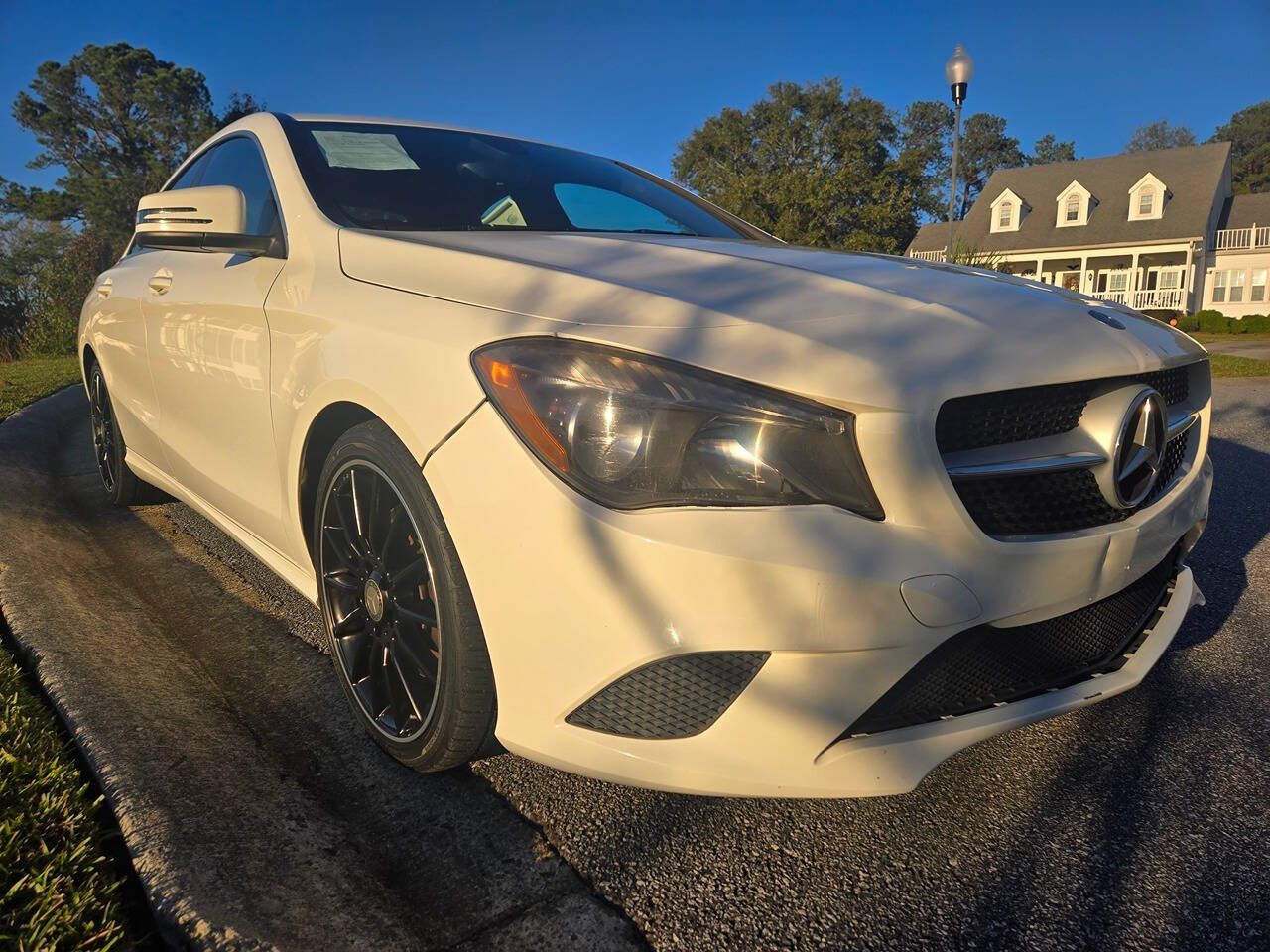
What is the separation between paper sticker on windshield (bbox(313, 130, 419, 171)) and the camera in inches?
101

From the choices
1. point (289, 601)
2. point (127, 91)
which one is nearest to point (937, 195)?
point (127, 91)

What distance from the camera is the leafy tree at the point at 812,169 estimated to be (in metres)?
35.7

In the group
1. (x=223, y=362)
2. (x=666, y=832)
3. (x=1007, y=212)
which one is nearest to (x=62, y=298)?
(x=223, y=362)

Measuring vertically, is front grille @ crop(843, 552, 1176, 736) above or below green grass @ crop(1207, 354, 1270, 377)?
above

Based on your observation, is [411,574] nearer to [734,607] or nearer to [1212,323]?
[734,607]

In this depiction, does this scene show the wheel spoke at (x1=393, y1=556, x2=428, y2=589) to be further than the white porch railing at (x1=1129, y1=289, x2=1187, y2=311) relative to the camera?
No

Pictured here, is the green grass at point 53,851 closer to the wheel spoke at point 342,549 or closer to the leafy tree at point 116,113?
the wheel spoke at point 342,549

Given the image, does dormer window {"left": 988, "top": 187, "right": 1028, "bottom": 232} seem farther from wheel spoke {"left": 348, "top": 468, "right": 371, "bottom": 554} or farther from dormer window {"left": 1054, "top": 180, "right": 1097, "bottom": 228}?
wheel spoke {"left": 348, "top": 468, "right": 371, "bottom": 554}

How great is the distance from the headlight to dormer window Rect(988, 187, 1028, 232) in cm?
4027

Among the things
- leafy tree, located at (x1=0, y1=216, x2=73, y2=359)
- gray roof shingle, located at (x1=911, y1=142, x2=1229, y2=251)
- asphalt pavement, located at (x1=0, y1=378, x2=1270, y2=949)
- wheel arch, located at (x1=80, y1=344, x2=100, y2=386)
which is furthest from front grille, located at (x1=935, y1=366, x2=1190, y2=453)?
gray roof shingle, located at (x1=911, y1=142, x2=1229, y2=251)

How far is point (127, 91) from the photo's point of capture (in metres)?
48.4

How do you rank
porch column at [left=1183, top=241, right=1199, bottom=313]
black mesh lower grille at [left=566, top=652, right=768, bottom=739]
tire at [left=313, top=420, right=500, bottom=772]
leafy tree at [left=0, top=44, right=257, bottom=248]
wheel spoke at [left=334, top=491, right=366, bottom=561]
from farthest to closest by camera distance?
leafy tree at [left=0, top=44, right=257, bottom=248] → porch column at [left=1183, top=241, right=1199, bottom=313] → wheel spoke at [left=334, top=491, right=366, bottom=561] → tire at [left=313, top=420, right=500, bottom=772] → black mesh lower grille at [left=566, top=652, right=768, bottom=739]

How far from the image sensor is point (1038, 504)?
5.08 ft

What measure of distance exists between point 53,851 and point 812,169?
163 ft
